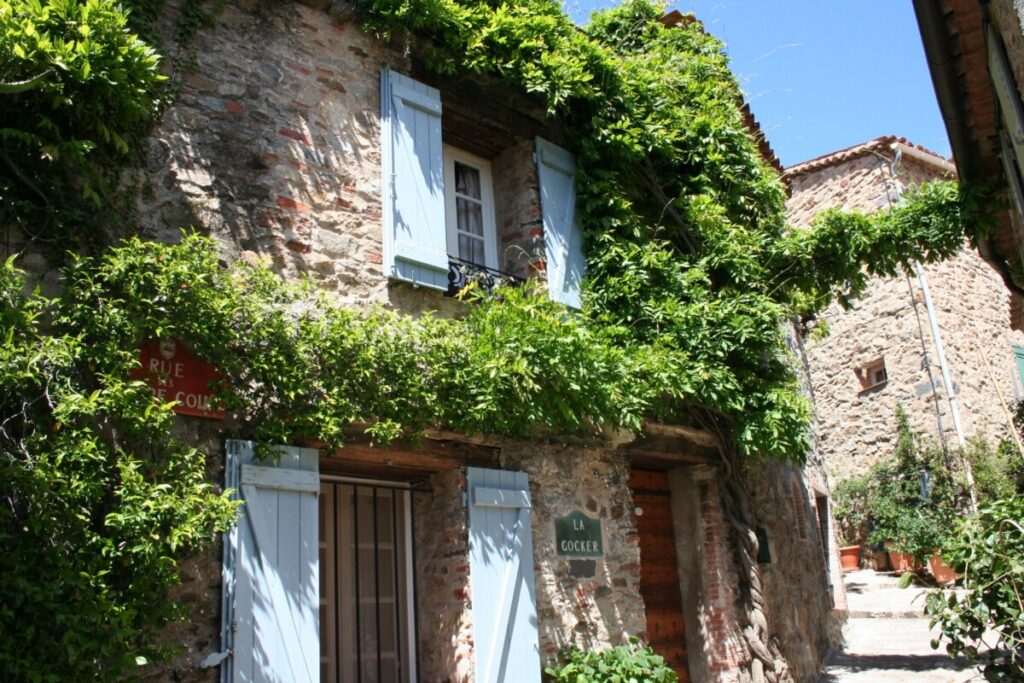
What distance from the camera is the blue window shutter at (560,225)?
608 centimetres

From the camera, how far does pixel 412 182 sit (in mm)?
5316

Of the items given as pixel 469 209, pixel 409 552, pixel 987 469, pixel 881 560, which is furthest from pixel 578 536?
pixel 881 560

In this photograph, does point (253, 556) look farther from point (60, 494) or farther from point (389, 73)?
point (389, 73)

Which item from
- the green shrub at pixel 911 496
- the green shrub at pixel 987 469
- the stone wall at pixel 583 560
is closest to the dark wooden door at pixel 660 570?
the stone wall at pixel 583 560

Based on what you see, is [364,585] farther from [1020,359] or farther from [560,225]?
[1020,359]

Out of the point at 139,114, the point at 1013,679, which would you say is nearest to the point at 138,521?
the point at 139,114

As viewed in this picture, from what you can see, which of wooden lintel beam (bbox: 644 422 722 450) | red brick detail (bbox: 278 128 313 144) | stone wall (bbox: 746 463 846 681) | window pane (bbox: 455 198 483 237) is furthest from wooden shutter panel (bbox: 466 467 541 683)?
stone wall (bbox: 746 463 846 681)

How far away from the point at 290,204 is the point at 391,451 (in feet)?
4.75

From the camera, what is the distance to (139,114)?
398cm

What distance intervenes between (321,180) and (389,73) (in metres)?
1.00

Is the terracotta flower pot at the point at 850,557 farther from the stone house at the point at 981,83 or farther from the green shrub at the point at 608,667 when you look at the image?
the green shrub at the point at 608,667

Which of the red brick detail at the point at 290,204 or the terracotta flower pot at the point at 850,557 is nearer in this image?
the red brick detail at the point at 290,204

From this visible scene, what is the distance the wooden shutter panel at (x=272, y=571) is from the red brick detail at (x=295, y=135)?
1800 millimetres

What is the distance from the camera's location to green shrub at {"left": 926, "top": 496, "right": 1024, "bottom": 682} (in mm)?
4254
